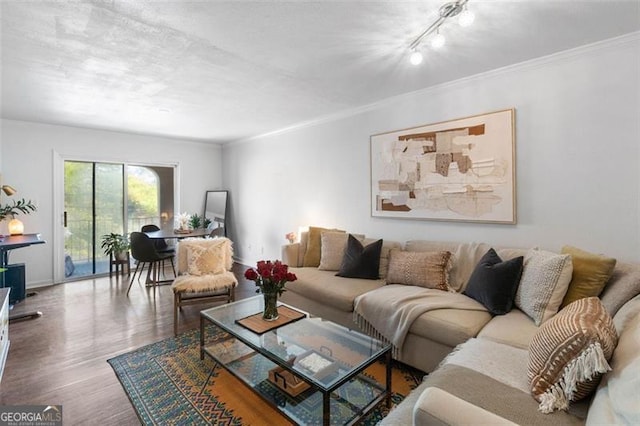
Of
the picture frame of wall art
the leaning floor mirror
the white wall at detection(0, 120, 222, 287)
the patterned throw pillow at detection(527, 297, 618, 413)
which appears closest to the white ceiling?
the picture frame of wall art

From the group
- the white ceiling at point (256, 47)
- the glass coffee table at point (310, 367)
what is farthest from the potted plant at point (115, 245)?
the glass coffee table at point (310, 367)

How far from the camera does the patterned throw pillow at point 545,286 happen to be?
1961 mm

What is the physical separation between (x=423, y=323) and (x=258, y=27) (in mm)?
2290

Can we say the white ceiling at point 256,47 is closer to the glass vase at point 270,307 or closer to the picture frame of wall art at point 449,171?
the picture frame of wall art at point 449,171

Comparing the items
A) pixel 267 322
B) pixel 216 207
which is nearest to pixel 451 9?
pixel 267 322

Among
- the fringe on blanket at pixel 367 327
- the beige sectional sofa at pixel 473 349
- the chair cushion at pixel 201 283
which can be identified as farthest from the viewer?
the chair cushion at pixel 201 283

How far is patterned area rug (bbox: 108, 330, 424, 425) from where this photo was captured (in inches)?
70.8

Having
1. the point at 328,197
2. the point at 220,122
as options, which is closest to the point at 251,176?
the point at 220,122

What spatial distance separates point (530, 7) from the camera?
6.01 feet

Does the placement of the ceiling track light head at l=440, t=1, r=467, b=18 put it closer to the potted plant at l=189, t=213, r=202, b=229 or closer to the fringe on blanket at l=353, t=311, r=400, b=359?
the fringe on blanket at l=353, t=311, r=400, b=359

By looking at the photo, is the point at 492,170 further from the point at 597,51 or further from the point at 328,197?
the point at 328,197

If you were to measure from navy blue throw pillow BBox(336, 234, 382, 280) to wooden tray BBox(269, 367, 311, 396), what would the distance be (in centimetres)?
138

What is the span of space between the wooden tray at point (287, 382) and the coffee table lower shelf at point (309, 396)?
2 cm

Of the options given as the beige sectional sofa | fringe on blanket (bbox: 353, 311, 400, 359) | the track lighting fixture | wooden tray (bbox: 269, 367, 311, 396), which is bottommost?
wooden tray (bbox: 269, 367, 311, 396)
